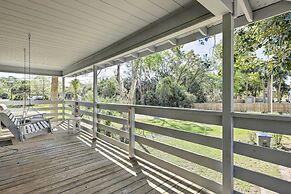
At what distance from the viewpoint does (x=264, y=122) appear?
1.66 meters

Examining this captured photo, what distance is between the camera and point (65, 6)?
2152mm

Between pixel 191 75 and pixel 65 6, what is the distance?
934 cm

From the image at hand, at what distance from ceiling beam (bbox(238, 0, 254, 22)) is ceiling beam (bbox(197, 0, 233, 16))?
0.10m

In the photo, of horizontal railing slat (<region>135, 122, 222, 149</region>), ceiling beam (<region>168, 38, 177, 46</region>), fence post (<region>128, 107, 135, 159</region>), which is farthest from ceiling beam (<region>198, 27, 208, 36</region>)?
fence post (<region>128, 107, 135, 159</region>)

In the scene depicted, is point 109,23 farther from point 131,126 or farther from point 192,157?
point 192,157

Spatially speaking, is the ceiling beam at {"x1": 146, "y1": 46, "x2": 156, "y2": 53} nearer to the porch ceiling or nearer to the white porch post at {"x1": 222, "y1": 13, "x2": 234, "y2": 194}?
the porch ceiling

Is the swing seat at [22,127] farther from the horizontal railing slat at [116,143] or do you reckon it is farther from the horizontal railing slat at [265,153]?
the horizontal railing slat at [265,153]

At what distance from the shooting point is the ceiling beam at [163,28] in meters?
2.03

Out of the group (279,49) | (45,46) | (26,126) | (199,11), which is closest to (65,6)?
(199,11)

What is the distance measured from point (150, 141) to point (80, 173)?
1225 millimetres

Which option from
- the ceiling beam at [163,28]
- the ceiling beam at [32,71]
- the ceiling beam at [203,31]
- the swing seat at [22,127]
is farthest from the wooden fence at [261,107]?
the ceiling beam at [32,71]

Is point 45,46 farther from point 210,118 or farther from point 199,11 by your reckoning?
point 210,118

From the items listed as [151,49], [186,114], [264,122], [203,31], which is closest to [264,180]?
[264,122]

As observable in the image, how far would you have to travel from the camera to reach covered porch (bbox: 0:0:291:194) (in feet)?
5.81
